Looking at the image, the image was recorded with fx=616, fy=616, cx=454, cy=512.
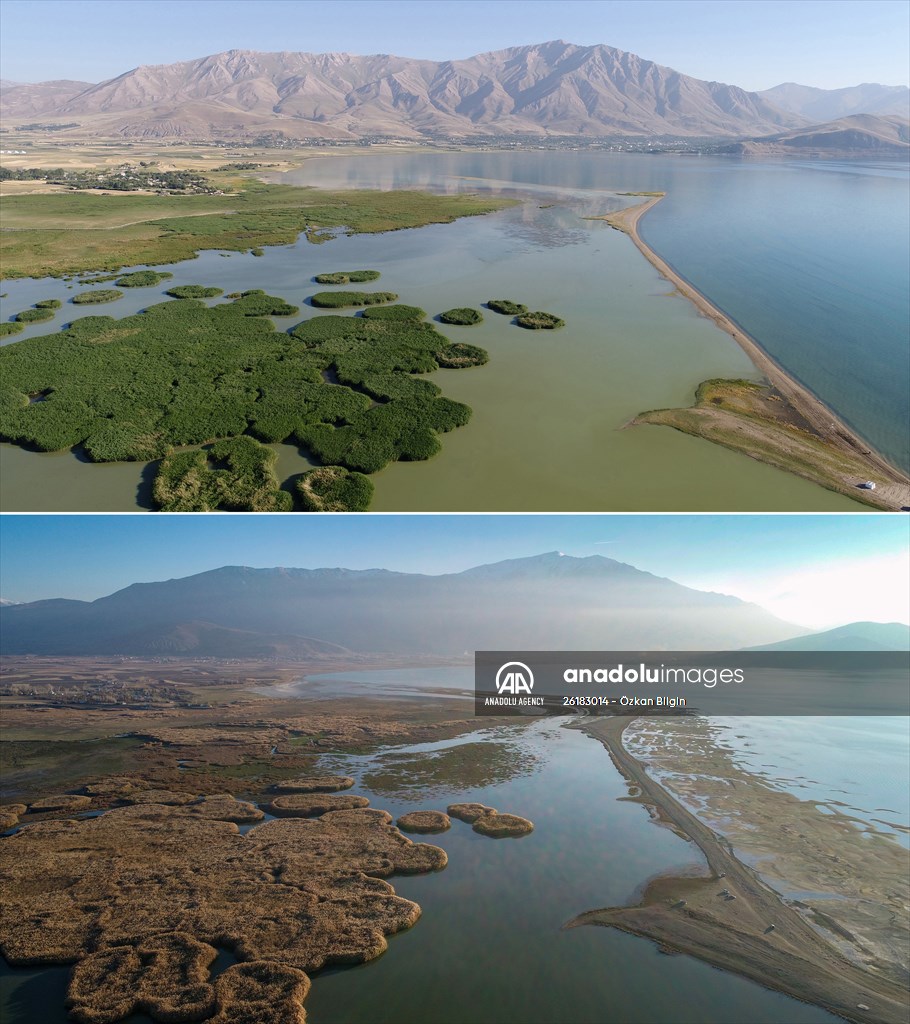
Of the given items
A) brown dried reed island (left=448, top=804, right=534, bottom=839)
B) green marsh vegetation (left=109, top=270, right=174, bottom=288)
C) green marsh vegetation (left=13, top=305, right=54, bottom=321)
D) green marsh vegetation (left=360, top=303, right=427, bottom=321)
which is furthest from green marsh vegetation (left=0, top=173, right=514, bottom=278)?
brown dried reed island (left=448, top=804, right=534, bottom=839)

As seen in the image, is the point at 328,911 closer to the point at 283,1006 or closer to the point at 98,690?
the point at 283,1006

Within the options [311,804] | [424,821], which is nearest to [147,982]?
[311,804]

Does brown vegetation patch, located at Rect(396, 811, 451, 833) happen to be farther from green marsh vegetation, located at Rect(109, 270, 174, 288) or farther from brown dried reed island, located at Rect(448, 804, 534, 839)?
green marsh vegetation, located at Rect(109, 270, 174, 288)

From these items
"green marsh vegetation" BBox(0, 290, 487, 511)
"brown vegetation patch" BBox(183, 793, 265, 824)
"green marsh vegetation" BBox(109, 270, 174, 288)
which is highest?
Result: "green marsh vegetation" BBox(109, 270, 174, 288)

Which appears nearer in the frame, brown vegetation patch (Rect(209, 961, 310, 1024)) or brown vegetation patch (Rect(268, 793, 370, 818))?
brown vegetation patch (Rect(209, 961, 310, 1024))

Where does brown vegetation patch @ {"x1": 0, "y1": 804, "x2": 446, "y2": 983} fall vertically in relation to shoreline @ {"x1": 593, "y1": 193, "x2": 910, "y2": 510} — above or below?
below

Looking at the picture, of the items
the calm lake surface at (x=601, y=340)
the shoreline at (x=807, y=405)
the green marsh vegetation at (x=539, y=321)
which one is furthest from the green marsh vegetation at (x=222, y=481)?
the shoreline at (x=807, y=405)

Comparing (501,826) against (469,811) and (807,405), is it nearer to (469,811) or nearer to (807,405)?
(469,811)
